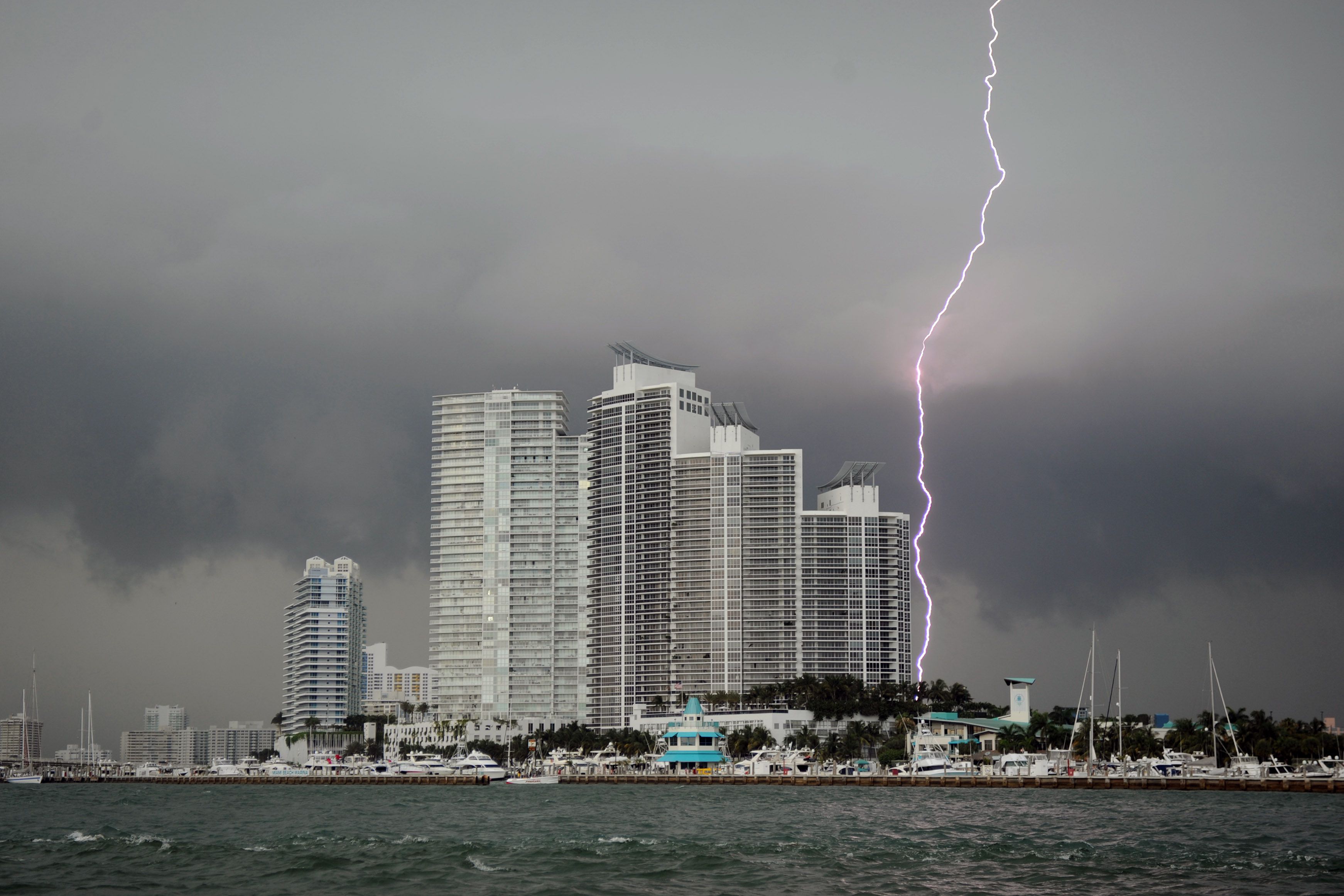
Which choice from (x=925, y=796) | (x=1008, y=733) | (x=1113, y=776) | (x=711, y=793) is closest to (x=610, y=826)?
(x=925, y=796)

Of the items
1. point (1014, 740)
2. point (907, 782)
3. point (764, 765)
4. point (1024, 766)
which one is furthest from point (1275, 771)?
point (764, 765)

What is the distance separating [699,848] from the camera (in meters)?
65.4

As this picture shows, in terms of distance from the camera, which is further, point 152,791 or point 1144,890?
point 152,791

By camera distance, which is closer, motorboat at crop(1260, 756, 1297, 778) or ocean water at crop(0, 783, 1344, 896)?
ocean water at crop(0, 783, 1344, 896)

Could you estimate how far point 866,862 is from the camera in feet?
193

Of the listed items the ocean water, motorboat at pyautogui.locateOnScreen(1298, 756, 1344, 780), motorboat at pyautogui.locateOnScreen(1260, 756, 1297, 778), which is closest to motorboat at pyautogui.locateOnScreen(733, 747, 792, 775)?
motorboat at pyautogui.locateOnScreen(1260, 756, 1297, 778)

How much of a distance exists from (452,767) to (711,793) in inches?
2791

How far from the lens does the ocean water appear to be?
52312 millimetres

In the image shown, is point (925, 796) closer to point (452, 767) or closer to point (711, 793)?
point (711, 793)

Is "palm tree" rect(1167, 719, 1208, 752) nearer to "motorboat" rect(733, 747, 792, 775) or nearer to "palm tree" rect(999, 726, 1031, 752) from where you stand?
"palm tree" rect(999, 726, 1031, 752)

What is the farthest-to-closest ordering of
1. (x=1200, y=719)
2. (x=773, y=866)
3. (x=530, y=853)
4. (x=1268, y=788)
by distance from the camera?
(x=1200, y=719) < (x=1268, y=788) < (x=530, y=853) < (x=773, y=866)

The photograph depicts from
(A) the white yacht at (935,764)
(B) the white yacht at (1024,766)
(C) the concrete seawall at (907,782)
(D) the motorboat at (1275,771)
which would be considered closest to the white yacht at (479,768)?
(C) the concrete seawall at (907,782)

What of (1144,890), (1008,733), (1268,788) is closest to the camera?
(1144,890)

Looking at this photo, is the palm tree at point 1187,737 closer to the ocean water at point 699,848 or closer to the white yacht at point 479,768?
the ocean water at point 699,848
